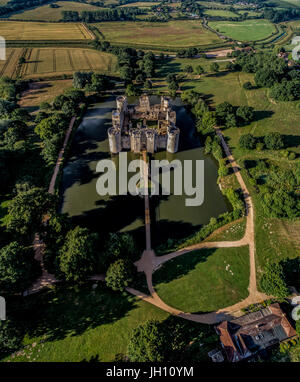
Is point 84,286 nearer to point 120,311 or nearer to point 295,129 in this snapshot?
point 120,311

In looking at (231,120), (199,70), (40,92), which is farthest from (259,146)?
(40,92)

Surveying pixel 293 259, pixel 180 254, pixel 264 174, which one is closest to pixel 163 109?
pixel 264 174

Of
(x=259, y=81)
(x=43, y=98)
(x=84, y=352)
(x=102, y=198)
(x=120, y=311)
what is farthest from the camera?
(x=259, y=81)

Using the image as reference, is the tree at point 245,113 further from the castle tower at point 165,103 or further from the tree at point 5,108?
the tree at point 5,108

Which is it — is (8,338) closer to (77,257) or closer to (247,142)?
(77,257)

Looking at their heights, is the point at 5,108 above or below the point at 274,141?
above

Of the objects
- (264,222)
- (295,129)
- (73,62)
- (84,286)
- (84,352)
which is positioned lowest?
(84,352)

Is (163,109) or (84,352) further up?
(163,109)
